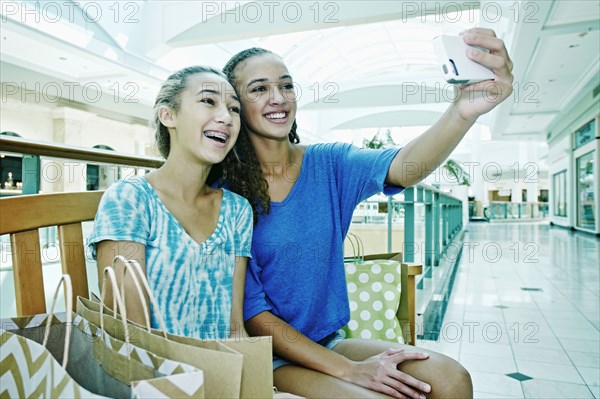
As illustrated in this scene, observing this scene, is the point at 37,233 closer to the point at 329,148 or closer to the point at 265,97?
the point at 265,97

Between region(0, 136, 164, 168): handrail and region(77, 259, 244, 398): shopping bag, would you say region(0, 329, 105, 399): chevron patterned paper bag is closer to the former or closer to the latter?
region(77, 259, 244, 398): shopping bag

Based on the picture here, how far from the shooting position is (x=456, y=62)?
0.91m

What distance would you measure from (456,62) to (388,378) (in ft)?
2.15

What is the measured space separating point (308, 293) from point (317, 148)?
420mm

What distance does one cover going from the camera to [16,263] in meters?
0.93

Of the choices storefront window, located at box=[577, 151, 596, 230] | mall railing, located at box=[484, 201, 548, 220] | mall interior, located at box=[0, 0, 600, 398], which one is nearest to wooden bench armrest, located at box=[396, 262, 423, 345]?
mall interior, located at box=[0, 0, 600, 398]

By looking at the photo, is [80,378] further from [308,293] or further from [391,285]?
[391,285]

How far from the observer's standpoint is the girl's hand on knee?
102 centimetres

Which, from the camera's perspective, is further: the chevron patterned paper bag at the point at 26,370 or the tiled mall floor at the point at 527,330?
the tiled mall floor at the point at 527,330

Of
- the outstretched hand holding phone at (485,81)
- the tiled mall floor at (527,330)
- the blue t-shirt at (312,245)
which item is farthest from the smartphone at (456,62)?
the tiled mall floor at (527,330)

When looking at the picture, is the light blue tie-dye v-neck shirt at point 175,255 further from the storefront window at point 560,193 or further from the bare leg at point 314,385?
the storefront window at point 560,193

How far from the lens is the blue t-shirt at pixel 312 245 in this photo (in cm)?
123

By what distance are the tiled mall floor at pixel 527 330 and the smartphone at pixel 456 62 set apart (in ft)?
6.34

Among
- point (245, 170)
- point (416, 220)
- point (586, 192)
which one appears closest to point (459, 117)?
point (245, 170)
